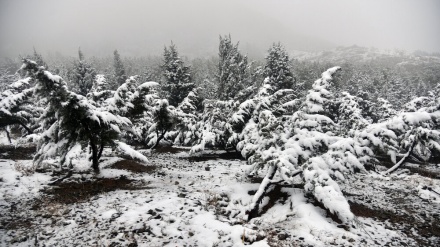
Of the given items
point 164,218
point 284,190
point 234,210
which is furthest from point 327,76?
point 164,218

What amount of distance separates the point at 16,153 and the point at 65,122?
895 centimetres

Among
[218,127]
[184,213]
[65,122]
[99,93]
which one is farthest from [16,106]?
[184,213]

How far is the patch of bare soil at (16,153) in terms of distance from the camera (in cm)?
1476

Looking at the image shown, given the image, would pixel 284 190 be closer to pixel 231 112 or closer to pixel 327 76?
pixel 327 76

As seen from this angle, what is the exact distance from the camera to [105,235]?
24.3 feet

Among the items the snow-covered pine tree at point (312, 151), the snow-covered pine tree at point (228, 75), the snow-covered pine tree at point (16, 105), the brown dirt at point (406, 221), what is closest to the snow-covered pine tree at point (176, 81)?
the snow-covered pine tree at point (228, 75)

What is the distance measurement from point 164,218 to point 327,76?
26.4 feet

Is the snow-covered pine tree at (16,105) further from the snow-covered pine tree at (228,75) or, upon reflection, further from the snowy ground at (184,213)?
the snow-covered pine tree at (228,75)

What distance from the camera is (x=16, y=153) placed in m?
16.0

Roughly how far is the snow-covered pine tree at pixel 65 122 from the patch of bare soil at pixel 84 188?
1.06m

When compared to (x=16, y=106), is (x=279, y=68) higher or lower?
higher

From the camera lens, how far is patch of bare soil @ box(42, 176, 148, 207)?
972cm

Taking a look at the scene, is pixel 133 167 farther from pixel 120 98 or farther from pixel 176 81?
pixel 176 81

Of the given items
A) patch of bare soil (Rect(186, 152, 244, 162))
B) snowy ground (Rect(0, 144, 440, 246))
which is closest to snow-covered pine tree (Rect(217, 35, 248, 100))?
patch of bare soil (Rect(186, 152, 244, 162))
